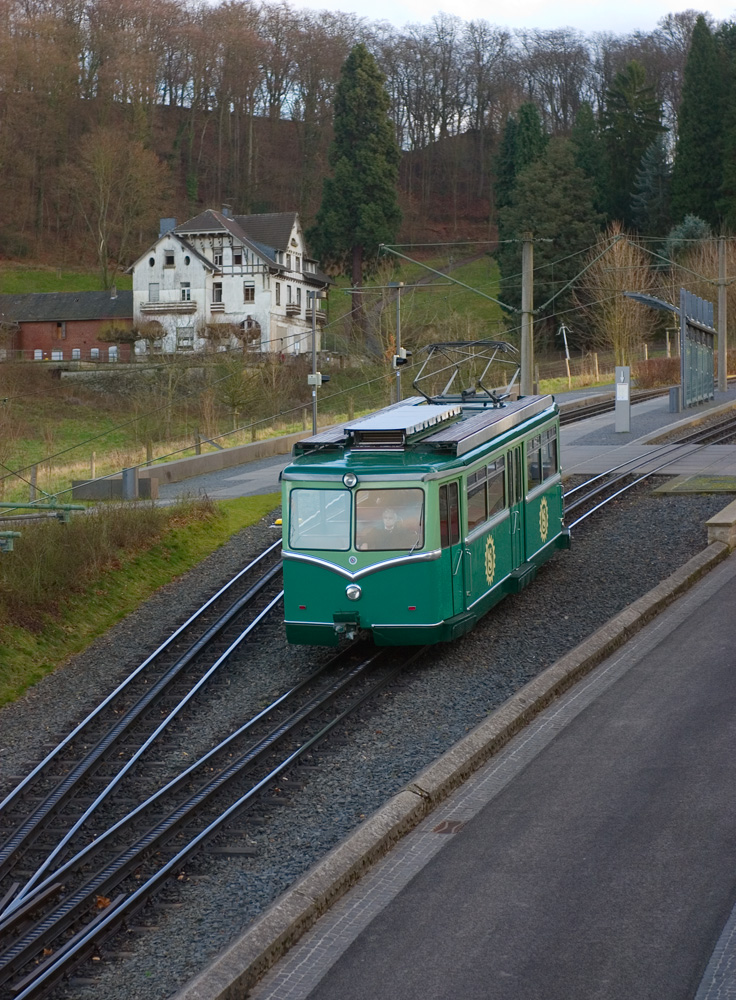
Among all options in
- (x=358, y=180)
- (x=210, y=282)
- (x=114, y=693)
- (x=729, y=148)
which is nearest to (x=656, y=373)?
(x=358, y=180)

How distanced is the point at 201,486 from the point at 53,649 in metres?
15.0

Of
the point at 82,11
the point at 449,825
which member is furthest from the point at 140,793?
the point at 82,11

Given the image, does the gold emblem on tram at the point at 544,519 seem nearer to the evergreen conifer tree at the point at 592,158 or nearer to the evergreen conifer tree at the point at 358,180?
the evergreen conifer tree at the point at 358,180

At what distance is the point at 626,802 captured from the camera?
31.6 feet

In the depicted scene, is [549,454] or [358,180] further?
[358,180]

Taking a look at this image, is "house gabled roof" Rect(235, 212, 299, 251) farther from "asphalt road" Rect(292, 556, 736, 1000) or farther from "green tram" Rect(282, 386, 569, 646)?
"asphalt road" Rect(292, 556, 736, 1000)

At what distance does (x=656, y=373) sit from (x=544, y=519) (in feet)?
131

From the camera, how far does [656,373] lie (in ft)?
185

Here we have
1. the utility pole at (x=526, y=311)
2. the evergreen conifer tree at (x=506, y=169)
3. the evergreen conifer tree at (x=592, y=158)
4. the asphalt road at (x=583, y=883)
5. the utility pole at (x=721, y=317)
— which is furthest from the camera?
the evergreen conifer tree at (x=592, y=158)

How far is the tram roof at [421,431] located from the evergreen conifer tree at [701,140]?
6695cm

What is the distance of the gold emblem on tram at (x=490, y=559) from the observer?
50.9ft

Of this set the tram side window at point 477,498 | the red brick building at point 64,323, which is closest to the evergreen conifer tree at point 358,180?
the red brick building at point 64,323

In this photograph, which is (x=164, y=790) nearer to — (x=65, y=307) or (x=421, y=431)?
(x=421, y=431)

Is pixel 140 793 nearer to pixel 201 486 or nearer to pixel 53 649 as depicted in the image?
pixel 53 649
